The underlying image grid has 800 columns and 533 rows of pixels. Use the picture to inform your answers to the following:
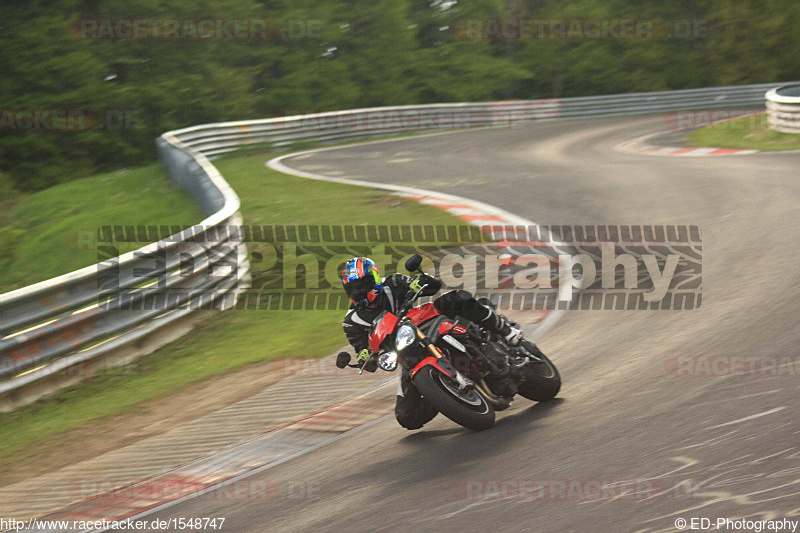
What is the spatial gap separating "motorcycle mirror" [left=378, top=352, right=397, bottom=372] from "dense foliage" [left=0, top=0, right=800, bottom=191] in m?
25.9

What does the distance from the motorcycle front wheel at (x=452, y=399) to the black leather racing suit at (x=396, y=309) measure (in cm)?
58

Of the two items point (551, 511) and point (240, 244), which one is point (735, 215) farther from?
point (551, 511)

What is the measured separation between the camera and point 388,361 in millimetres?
6227

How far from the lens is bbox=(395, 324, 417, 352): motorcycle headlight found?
20.3ft

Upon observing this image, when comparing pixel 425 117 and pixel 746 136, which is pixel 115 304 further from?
pixel 425 117

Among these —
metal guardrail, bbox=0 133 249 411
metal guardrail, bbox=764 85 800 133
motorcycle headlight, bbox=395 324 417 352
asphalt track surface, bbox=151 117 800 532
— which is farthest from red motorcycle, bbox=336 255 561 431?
metal guardrail, bbox=764 85 800 133

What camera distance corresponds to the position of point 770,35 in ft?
144

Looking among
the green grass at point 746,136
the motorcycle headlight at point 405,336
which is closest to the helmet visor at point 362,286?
the motorcycle headlight at point 405,336

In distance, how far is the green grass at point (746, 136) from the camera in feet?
65.7

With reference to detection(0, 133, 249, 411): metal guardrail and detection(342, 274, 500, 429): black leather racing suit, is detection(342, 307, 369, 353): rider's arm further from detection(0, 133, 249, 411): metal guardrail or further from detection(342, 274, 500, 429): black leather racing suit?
detection(0, 133, 249, 411): metal guardrail

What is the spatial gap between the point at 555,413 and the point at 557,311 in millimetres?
3366
